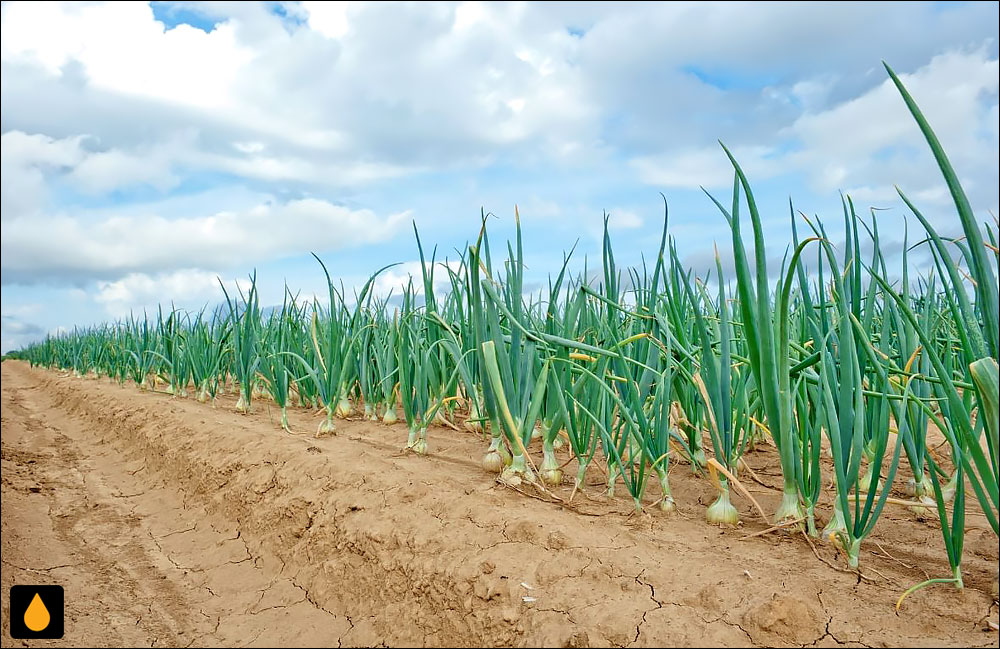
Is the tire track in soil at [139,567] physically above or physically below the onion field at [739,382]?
below

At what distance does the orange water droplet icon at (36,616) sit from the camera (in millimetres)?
1706

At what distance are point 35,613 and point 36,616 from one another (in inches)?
0.5

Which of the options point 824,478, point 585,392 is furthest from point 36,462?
point 824,478

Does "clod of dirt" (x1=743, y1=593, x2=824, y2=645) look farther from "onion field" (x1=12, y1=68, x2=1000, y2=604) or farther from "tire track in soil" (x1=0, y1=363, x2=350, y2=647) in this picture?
"tire track in soil" (x1=0, y1=363, x2=350, y2=647)

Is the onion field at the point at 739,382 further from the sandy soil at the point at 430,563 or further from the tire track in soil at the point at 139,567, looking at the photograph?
the tire track in soil at the point at 139,567

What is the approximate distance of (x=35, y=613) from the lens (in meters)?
1.74

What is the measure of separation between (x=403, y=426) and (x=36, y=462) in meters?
2.18

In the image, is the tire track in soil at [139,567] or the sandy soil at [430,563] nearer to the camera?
the sandy soil at [430,563]

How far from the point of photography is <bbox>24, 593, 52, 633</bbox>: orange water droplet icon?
1706 millimetres

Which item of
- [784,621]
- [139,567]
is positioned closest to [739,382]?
[784,621]

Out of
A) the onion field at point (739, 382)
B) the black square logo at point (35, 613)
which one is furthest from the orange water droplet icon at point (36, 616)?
the onion field at point (739, 382)

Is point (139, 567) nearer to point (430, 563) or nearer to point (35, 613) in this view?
point (35, 613)

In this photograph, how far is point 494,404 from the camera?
1.93 metres

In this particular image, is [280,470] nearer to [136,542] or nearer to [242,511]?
[242,511]
